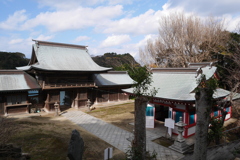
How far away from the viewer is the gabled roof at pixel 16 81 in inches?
616

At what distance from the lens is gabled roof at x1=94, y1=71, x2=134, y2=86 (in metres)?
22.9

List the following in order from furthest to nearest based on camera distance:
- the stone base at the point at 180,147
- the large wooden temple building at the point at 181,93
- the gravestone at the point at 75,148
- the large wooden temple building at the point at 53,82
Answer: the large wooden temple building at the point at 53,82 < the large wooden temple building at the point at 181,93 < the stone base at the point at 180,147 < the gravestone at the point at 75,148

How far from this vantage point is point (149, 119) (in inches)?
511

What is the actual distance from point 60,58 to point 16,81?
5.55 metres

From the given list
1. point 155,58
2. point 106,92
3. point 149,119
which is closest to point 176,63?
point 155,58

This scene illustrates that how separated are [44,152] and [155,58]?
26.7 metres

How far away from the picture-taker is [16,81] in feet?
55.0

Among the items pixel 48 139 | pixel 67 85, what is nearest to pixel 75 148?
pixel 48 139

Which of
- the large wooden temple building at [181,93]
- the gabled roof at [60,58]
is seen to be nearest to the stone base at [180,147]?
the large wooden temple building at [181,93]

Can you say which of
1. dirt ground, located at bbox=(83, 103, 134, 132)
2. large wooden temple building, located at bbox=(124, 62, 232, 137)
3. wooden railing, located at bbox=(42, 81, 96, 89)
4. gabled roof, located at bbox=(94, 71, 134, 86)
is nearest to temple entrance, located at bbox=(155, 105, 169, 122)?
large wooden temple building, located at bbox=(124, 62, 232, 137)

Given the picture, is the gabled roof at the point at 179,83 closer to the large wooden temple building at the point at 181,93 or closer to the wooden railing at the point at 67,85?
the large wooden temple building at the point at 181,93

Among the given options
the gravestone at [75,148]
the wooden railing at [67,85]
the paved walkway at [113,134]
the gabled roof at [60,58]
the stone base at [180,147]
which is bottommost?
the paved walkway at [113,134]

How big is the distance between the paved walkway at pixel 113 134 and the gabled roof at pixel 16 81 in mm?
4960

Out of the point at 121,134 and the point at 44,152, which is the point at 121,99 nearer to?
the point at 121,134
